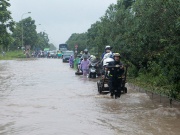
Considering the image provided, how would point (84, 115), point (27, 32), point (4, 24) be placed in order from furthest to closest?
point (27, 32) → point (4, 24) → point (84, 115)

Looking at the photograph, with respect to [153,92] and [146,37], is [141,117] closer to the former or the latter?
[146,37]

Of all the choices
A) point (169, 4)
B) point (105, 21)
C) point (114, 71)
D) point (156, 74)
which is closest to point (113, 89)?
point (114, 71)

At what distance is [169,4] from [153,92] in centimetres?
428

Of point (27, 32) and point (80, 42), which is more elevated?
point (27, 32)

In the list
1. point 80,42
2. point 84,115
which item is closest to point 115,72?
point 84,115

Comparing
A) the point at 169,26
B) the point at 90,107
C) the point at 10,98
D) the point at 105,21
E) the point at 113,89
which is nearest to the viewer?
the point at 169,26

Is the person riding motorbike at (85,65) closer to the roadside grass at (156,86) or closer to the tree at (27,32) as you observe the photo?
the roadside grass at (156,86)

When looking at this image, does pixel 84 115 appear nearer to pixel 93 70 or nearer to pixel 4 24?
pixel 93 70

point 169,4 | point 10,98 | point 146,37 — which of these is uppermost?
point 169,4

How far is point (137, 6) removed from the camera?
36.9ft

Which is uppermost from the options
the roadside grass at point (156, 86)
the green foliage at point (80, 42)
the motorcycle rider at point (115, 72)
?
the green foliage at point (80, 42)

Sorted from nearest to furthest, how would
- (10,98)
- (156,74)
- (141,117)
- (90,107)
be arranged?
(141,117)
(90,107)
(10,98)
(156,74)

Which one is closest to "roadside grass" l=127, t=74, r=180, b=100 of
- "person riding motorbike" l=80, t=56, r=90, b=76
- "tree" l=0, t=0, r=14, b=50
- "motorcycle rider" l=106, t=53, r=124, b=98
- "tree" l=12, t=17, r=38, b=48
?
"motorcycle rider" l=106, t=53, r=124, b=98

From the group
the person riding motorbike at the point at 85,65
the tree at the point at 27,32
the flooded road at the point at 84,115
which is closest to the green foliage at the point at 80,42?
the tree at the point at 27,32
